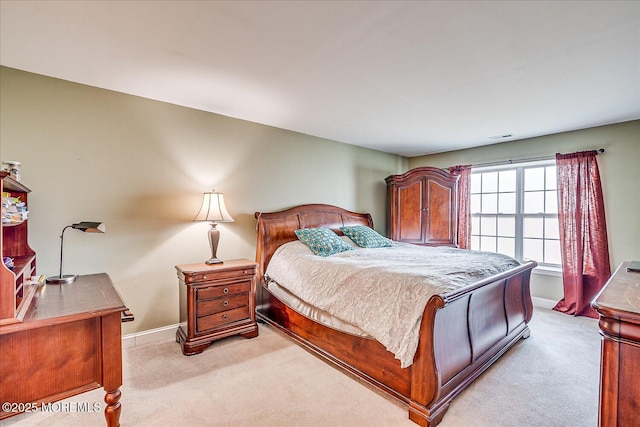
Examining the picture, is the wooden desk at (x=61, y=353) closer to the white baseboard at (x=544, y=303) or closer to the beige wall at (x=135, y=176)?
the beige wall at (x=135, y=176)

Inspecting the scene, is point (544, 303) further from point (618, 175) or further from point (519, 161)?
point (519, 161)

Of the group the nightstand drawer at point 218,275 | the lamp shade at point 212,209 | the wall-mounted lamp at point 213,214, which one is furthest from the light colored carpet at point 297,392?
the lamp shade at point 212,209

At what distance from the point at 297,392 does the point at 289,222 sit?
1979mm

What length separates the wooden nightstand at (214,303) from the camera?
8.44 ft

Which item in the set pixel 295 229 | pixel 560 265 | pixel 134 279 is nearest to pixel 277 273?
pixel 295 229

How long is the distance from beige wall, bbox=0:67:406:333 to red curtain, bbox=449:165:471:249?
264 cm

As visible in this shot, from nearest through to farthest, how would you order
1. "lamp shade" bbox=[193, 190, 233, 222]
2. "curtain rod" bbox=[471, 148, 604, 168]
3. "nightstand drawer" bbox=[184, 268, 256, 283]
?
"nightstand drawer" bbox=[184, 268, 256, 283] < "lamp shade" bbox=[193, 190, 233, 222] < "curtain rod" bbox=[471, 148, 604, 168]

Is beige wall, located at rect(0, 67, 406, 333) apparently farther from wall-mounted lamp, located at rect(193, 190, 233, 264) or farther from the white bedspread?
the white bedspread

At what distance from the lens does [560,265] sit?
3.94m

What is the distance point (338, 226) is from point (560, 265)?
9.76ft

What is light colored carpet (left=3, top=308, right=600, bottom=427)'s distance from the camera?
5.83 feet

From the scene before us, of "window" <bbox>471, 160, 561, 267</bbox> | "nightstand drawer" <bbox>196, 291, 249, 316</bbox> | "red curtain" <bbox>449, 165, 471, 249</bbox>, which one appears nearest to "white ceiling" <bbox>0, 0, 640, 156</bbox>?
"window" <bbox>471, 160, 561, 267</bbox>

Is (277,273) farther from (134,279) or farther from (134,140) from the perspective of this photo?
(134,140)

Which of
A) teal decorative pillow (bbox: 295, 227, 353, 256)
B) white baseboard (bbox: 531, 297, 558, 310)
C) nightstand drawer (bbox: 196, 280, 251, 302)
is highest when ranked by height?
teal decorative pillow (bbox: 295, 227, 353, 256)
